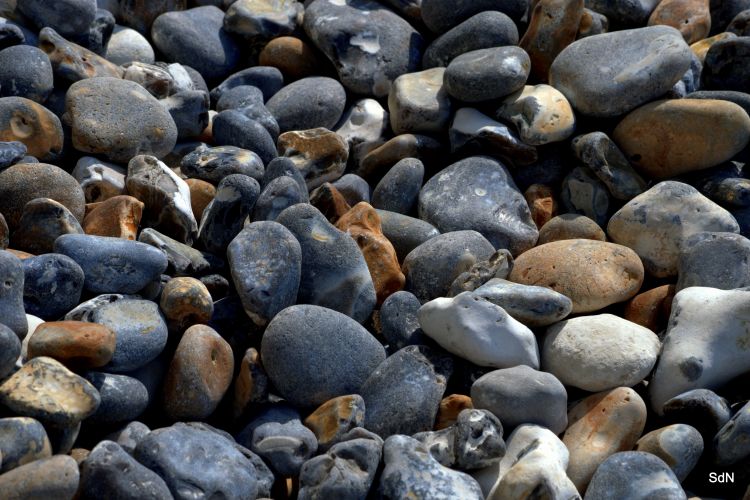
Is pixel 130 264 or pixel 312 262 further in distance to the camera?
pixel 312 262

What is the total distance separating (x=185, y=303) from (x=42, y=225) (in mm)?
610

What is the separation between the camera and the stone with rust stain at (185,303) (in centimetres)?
290

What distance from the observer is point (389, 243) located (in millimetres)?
3484

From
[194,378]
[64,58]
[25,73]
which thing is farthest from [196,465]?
[64,58]

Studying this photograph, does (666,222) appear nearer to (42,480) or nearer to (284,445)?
(284,445)

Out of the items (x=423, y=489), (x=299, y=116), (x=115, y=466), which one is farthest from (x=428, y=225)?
(x=115, y=466)

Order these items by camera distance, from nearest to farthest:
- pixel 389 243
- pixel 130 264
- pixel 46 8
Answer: pixel 130 264, pixel 389 243, pixel 46 8

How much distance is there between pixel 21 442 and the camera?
7.70 feet

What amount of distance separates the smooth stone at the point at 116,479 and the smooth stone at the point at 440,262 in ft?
4.32

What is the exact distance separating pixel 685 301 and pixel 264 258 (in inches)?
55.2

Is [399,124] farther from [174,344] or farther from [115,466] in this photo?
[115,466]

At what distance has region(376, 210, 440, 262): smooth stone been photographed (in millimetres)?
3607

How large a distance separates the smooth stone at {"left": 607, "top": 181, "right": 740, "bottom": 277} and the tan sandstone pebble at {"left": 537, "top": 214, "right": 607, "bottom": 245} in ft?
0.31

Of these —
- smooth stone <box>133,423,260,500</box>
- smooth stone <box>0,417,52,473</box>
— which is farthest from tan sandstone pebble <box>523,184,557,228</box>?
smooth stone <box>0,417,52,473</box>
